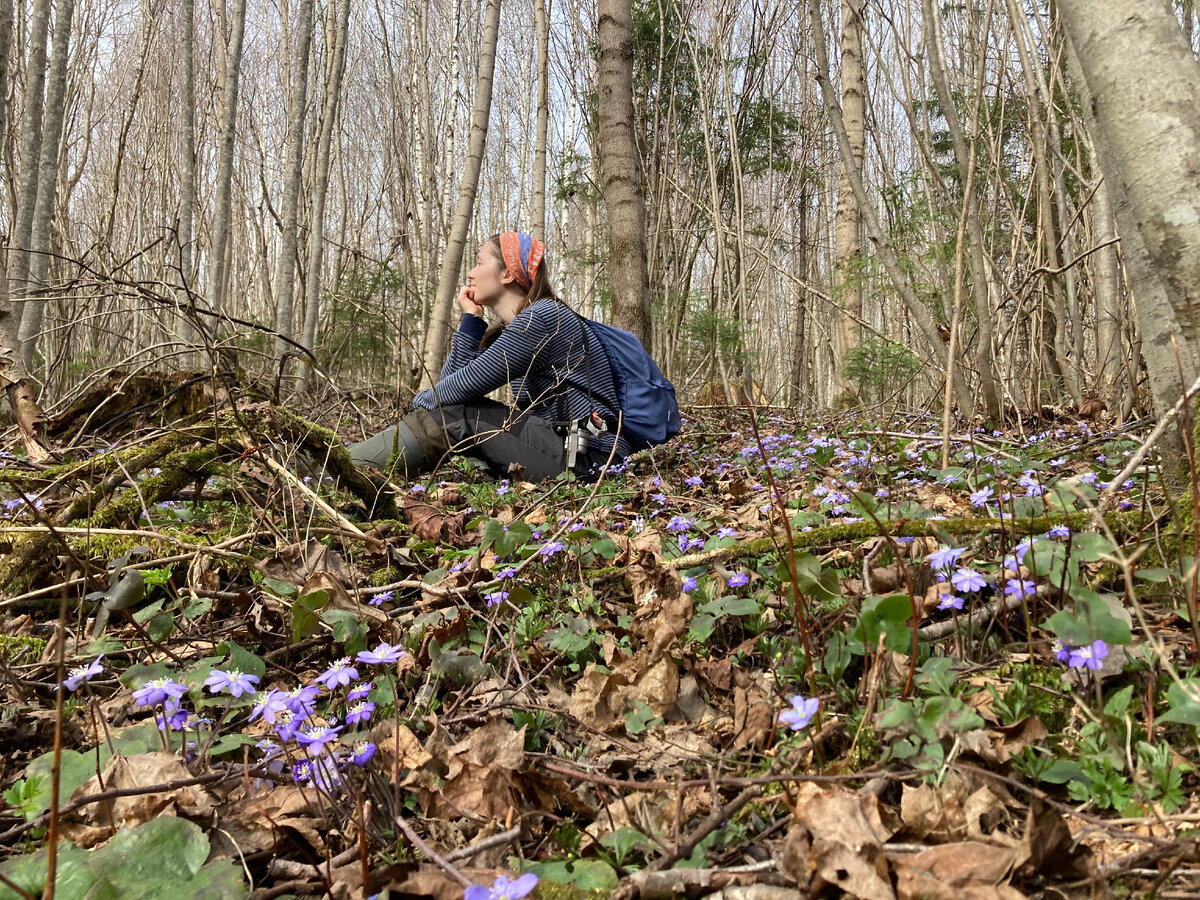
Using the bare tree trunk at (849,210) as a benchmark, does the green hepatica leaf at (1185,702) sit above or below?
below

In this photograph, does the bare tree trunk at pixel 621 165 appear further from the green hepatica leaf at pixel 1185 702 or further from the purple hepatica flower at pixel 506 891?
the purple hepatica flower at pixel 506 891

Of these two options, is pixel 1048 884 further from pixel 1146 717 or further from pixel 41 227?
pixel 41 227

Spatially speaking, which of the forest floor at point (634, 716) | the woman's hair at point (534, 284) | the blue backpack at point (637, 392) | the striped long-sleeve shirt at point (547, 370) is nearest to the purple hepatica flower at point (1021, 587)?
the forest floor at point (634, 716)

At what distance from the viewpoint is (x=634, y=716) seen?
A: 1.21 metres

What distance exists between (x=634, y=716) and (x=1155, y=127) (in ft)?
4.35

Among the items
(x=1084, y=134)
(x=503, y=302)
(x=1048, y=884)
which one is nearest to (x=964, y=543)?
(x=1048, y=884)

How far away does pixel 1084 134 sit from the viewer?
430 cm

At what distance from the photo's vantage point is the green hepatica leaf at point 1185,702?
0.89 metres

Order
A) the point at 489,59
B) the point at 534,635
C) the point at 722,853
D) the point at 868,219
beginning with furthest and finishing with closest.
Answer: the point at 489,59 < the point at 868,219 < the point at 534,635 < the point at 722,853

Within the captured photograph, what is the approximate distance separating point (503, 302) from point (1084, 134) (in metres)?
3.50

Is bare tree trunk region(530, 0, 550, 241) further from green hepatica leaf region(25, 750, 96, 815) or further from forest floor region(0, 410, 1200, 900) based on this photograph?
green hepatica leaf region(25, 750, 96, 815)

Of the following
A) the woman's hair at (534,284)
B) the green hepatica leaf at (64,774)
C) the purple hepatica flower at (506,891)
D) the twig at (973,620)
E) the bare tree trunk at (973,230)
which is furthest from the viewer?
the woman's hair at (534,284)

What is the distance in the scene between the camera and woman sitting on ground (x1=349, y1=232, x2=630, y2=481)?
12.2ft

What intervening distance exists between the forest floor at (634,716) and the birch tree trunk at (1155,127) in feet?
1.21
